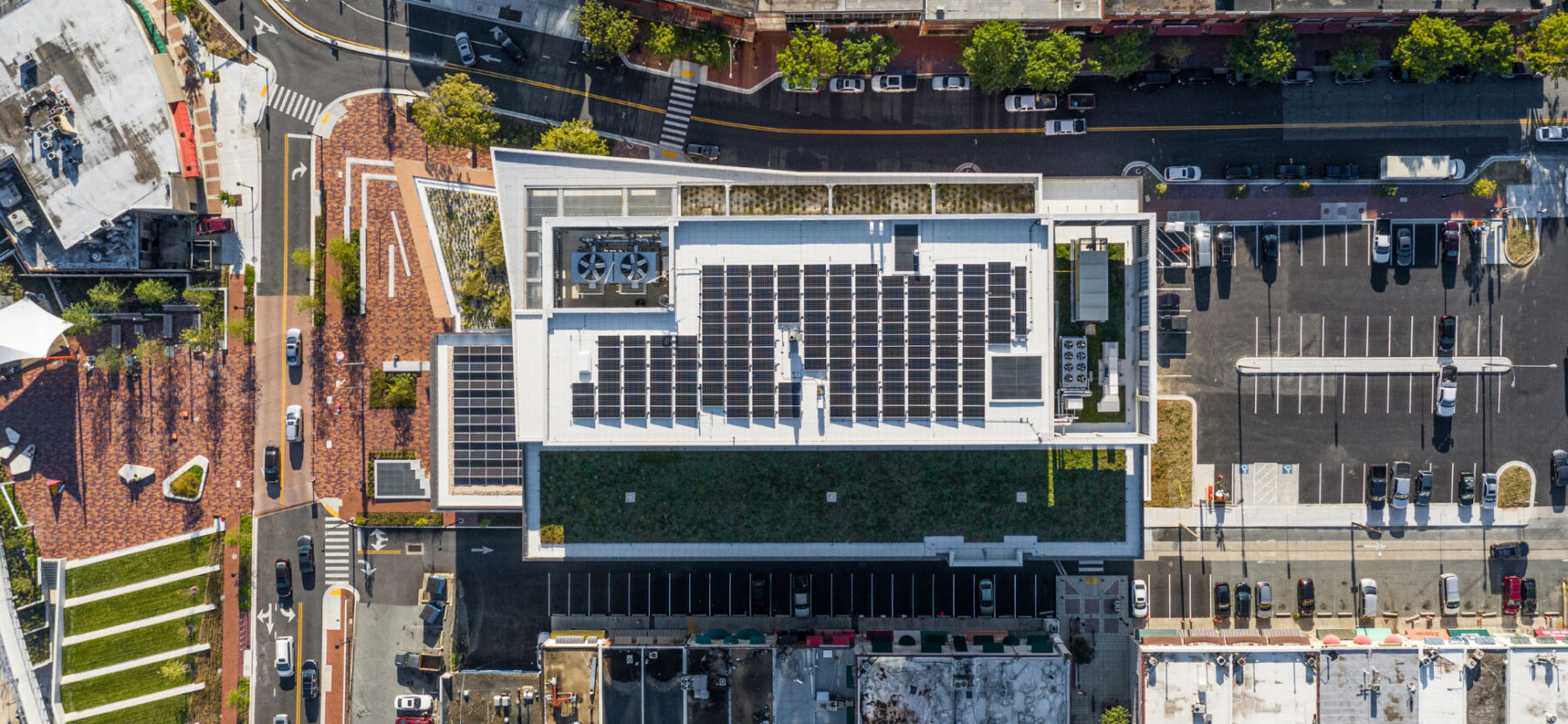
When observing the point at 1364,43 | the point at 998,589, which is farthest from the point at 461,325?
the point at 1364,43

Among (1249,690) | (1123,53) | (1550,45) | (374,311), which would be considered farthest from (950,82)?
(1249,690)

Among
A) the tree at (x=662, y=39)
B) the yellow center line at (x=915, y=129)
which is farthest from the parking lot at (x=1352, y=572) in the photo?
the tree at (x=662, y=39)

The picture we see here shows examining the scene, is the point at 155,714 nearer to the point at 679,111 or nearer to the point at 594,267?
the point at 594,267

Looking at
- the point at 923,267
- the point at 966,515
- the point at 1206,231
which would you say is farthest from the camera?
the point at 1206,231

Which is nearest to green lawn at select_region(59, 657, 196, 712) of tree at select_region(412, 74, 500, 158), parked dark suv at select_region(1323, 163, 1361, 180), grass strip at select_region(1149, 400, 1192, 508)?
tree at select_region(412, 74, 500, 158)

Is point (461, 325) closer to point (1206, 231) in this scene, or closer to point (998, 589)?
point (998, 589)

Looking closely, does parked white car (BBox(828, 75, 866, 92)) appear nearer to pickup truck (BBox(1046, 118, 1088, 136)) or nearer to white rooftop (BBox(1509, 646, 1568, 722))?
pickup truck (BBox(1046, 118, 1088, 136))
